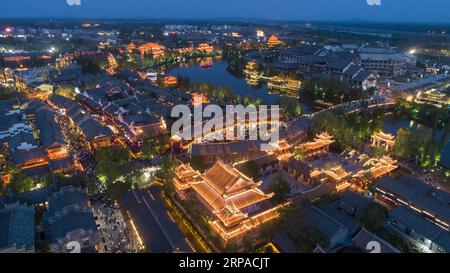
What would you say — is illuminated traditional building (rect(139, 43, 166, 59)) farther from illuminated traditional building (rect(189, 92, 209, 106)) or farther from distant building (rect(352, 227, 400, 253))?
distant building (rect(352, 227, 400, 253))

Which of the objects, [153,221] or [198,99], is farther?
[198,99]

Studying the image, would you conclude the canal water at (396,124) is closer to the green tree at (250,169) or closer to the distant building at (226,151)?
the distant building at (226,151)

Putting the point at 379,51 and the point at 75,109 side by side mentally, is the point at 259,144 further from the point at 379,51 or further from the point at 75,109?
the point at 379,51

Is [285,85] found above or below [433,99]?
above

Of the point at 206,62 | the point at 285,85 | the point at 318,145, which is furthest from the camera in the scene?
the point at 206,62

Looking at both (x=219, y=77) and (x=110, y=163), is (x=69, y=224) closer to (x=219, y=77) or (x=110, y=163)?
(x=110, y=163)

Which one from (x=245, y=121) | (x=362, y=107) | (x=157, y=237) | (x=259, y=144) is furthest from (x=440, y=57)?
(x=157, y=237)

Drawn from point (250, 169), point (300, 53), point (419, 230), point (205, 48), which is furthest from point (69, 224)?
point (205, 48)
